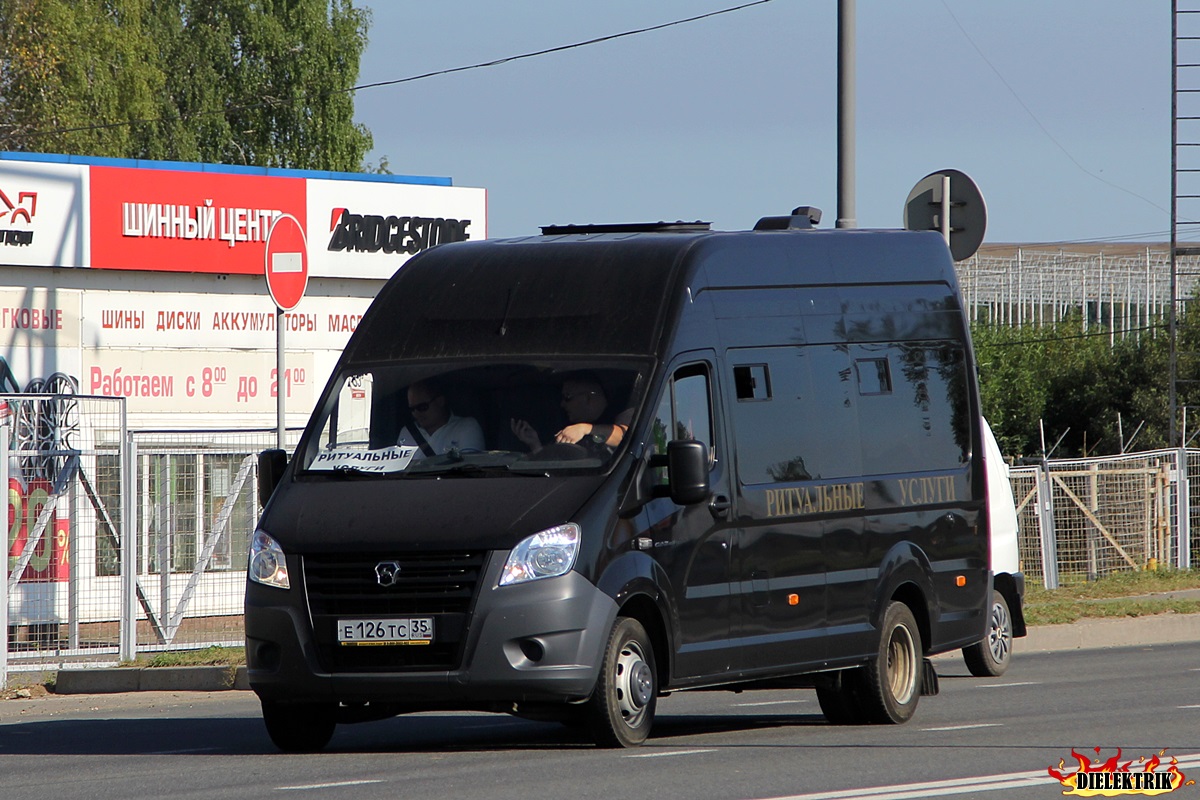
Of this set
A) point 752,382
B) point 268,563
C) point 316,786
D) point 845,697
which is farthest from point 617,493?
point 845,697

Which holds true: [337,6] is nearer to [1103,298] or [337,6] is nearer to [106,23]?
[106,23]

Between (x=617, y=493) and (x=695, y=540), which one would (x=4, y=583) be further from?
(x=617, y=493)

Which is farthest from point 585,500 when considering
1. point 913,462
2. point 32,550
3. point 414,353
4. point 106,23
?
point 106,23

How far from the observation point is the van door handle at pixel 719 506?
1018 centimetres

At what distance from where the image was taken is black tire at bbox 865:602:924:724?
11.2 m

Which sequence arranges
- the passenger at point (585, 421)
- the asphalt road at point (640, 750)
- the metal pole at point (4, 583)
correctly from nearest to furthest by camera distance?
the asphalt road at point (640, 750)
the passenger at point (585, 421)
the metal pole at point (4, 583)

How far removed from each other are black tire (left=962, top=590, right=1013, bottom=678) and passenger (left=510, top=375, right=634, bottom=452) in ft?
19.4

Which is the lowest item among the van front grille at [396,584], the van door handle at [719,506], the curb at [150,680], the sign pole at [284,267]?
the curb at [150,680]

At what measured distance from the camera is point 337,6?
60938 mm

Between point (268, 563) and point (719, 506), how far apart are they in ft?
7.44

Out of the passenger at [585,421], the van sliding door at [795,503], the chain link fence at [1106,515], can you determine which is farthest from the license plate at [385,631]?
the chain link fence at [1106,515]

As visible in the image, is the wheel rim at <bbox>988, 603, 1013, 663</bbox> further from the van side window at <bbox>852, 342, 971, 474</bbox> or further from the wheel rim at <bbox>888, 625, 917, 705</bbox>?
the wheel rim at <bbox>888, 625, 917, 705</bbox>

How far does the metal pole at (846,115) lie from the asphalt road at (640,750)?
4.25m

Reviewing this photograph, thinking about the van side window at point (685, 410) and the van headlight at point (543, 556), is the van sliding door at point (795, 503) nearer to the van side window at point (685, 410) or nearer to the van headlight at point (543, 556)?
the van side window at point (685, 410)
